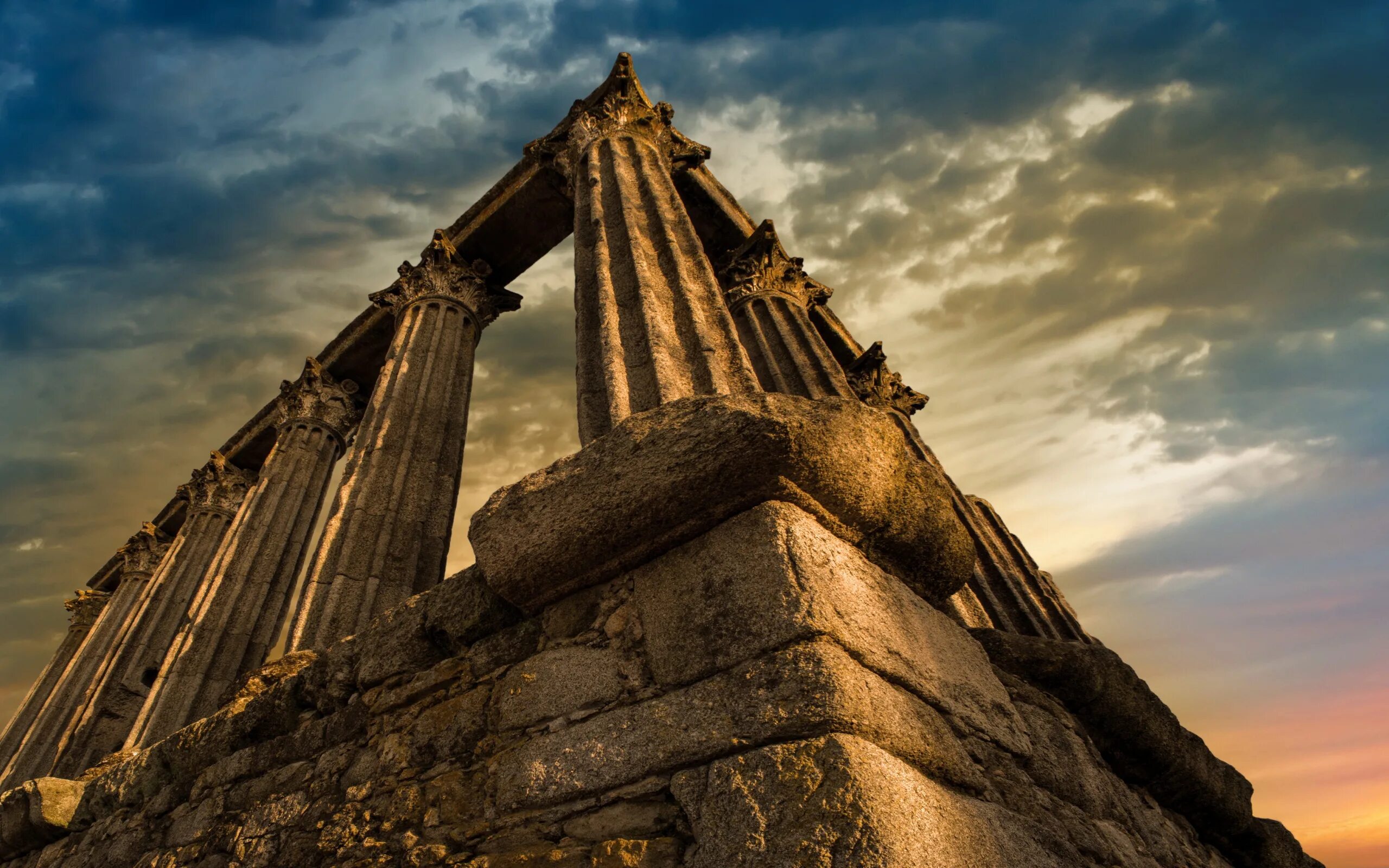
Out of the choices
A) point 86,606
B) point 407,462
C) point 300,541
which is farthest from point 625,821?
point 86,606

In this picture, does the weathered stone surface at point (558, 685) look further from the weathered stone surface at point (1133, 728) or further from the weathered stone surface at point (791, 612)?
the weathered stone surface at point (1133, 728)

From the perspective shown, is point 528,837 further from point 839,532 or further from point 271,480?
point 271,480

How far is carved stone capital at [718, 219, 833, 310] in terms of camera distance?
9.62 metres

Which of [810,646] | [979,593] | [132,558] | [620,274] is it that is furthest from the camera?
[132,558]

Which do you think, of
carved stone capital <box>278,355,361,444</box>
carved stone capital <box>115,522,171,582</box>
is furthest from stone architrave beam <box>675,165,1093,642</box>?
carved stone capital <box>115,522,171,582</box>

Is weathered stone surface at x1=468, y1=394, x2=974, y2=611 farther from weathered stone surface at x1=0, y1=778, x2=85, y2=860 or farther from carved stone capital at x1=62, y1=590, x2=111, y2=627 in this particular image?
carved stone capital at x1=62, y1=590, x2=111, y2=627

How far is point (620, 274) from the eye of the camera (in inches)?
207

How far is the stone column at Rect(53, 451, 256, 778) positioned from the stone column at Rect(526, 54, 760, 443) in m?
9.58

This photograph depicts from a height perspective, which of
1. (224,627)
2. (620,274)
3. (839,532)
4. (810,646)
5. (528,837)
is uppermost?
(620,274)

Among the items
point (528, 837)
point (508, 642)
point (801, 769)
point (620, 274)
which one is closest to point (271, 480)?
point (620, 274)

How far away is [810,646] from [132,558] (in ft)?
73.5

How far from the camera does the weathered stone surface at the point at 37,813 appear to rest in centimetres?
434

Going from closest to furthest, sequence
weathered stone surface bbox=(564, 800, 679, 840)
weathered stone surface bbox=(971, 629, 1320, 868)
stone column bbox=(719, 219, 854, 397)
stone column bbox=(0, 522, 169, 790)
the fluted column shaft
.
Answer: weathered stone surface bbox=(564, 800, 679, 840)
weathered stone surface bbox=(971, 629, 1320, 868)
the fluted column shaft
stone column bbox=(719, 219, 854, 397)
stone column bbox=(0, 522, 169, 790)

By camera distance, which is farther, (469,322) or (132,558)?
(132,558)
